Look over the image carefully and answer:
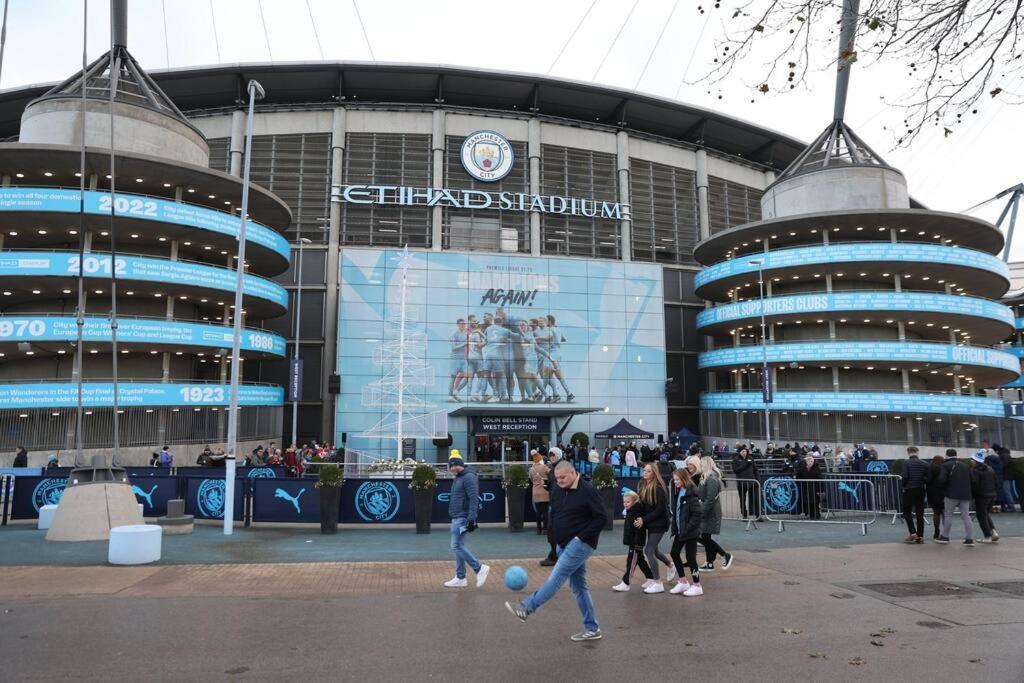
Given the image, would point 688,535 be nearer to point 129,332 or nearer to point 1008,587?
point 1008,587

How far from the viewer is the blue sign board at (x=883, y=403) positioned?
39.8m

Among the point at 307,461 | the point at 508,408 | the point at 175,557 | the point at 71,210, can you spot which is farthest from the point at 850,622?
the point at 71,210

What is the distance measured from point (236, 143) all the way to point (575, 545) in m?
47.2

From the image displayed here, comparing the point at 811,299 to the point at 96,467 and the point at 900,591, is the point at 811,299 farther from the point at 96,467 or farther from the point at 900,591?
the point at 96,467

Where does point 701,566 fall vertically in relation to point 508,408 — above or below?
below

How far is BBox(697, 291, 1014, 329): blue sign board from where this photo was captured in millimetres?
40750

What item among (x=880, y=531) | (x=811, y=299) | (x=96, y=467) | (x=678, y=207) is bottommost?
(x=880, y=531)

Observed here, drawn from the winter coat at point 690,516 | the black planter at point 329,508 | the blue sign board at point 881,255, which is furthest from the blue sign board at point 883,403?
the winter coat at point 690,516

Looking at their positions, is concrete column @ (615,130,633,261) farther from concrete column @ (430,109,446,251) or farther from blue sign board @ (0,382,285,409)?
blue sign board @ (0,382,285,409)

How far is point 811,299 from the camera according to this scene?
41969 millimetres

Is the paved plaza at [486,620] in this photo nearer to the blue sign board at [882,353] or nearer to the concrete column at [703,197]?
the blue sign board at [882,353]

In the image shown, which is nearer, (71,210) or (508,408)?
(71,210)

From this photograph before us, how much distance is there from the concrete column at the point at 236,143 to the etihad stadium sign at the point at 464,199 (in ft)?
22.9

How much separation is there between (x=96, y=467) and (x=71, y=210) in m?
22.0
